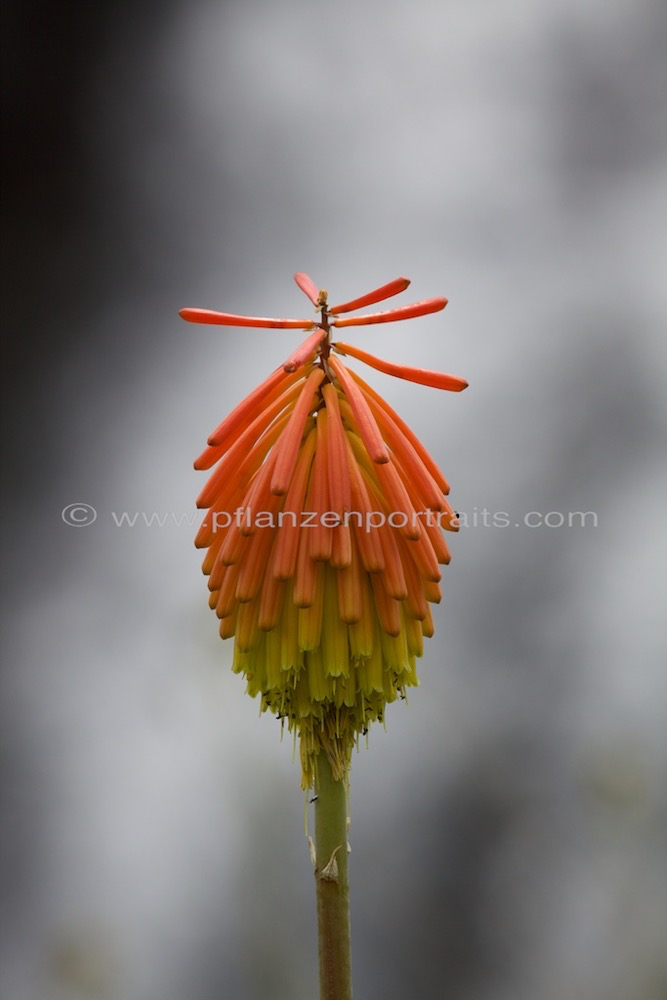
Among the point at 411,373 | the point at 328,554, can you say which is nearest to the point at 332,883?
the point at 328,554

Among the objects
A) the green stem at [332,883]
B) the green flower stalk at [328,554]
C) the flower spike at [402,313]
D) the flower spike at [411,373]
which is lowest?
the green stem at [332,883]

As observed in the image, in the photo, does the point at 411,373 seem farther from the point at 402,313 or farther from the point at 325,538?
the point at 325,538

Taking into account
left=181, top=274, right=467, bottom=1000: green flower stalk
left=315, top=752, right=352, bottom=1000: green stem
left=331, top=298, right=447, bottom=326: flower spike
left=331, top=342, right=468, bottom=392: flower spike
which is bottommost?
left=315, top=752, right=352, bottom=1000: green stem

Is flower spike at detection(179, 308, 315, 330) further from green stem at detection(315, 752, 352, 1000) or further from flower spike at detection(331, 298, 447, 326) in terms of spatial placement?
green stem at detection(315, 752, 352, 1000)

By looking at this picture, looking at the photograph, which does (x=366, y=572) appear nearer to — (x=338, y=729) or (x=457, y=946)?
(x=338, y=729)

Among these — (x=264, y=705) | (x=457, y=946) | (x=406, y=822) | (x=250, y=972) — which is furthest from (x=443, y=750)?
(x=264, y=705)

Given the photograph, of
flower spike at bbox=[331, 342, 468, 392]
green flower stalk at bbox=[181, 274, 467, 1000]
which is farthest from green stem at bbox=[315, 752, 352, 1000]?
flower spike at bbox=[331, 342, 468, 392]

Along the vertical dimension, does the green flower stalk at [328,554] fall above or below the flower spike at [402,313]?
below

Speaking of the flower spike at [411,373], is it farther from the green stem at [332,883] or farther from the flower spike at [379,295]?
the green stem at [332,883]

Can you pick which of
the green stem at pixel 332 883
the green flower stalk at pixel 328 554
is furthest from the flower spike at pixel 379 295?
the green stem at pixel 332 883
